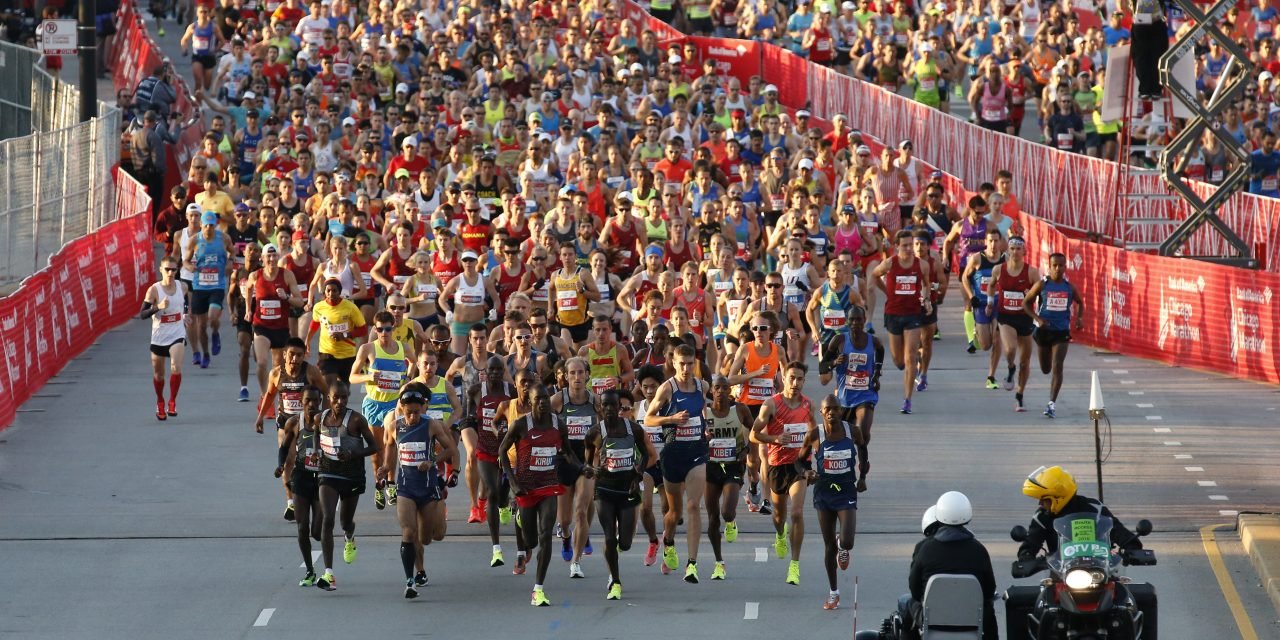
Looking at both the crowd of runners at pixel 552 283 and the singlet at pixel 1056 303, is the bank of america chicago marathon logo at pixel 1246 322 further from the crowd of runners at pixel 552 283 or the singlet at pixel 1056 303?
the singlet at pixel 1056 303

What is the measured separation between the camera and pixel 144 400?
24422 millimetres

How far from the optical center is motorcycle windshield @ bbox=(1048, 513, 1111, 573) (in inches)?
496

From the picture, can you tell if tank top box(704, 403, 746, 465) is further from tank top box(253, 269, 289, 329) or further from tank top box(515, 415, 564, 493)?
tank top box(253, 269, 289, 329)

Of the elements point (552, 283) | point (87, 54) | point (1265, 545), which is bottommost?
point (1265, 545)

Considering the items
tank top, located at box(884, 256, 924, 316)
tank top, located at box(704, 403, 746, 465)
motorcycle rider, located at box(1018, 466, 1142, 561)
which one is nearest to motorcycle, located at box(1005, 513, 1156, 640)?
motorcycle rider, located at box(1018, 466, 1142, 561)

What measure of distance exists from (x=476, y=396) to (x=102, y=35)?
25750 millimetres

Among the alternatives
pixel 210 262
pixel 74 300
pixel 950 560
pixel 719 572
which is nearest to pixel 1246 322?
pixel 719 572

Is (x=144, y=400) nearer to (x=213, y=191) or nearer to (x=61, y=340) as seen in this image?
(x=61, y=340)

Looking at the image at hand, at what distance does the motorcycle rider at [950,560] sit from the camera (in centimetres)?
1282

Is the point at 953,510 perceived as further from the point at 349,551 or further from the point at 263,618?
the point at 349,551

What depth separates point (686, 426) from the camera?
692 inches

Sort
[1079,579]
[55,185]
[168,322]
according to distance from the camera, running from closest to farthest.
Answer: [1079,579], [168,322], [55,185]

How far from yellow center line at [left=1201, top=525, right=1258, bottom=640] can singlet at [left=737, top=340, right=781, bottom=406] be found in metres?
3.84

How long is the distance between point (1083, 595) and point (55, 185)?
740 inches
